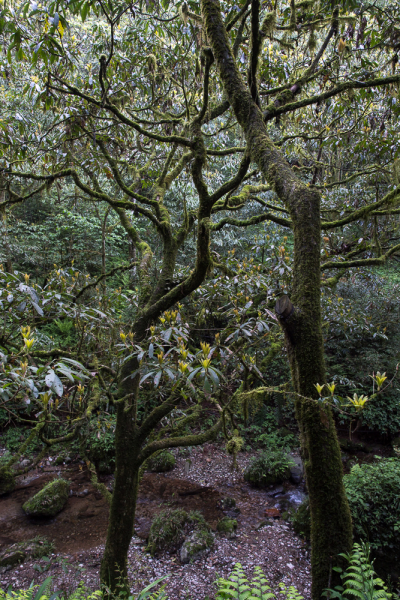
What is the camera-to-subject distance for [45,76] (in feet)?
8.95

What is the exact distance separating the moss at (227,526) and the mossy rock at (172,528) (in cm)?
17

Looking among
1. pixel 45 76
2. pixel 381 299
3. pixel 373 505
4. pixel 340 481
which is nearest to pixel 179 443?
pixel 340 481

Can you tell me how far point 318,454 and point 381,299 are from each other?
6.22 m

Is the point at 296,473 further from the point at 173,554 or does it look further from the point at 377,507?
the point at 173,554

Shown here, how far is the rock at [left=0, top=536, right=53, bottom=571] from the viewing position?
140 inches

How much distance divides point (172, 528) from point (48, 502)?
5.74ft

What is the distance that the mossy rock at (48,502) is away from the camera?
4.45m

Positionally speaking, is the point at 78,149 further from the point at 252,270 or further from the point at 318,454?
the point at 318,454

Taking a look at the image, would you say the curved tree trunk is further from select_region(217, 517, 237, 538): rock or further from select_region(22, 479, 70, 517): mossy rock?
select_region(22, 479, 70, 517): mossy rock

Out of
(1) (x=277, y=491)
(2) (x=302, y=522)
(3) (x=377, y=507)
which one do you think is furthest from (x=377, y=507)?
(1) (x=277, y=491)

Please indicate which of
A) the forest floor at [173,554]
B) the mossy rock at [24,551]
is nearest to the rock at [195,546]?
the forest floor at [173,554]

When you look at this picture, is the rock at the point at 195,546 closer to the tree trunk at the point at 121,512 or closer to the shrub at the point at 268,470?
the tree trunk at the point at 121,512

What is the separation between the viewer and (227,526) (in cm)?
423

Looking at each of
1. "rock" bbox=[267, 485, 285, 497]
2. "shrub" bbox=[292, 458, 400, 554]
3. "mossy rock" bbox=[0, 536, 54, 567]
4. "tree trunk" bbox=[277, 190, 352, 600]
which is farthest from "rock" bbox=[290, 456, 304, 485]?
"tree trunk" bbox=[277, 190, 352, 600]
